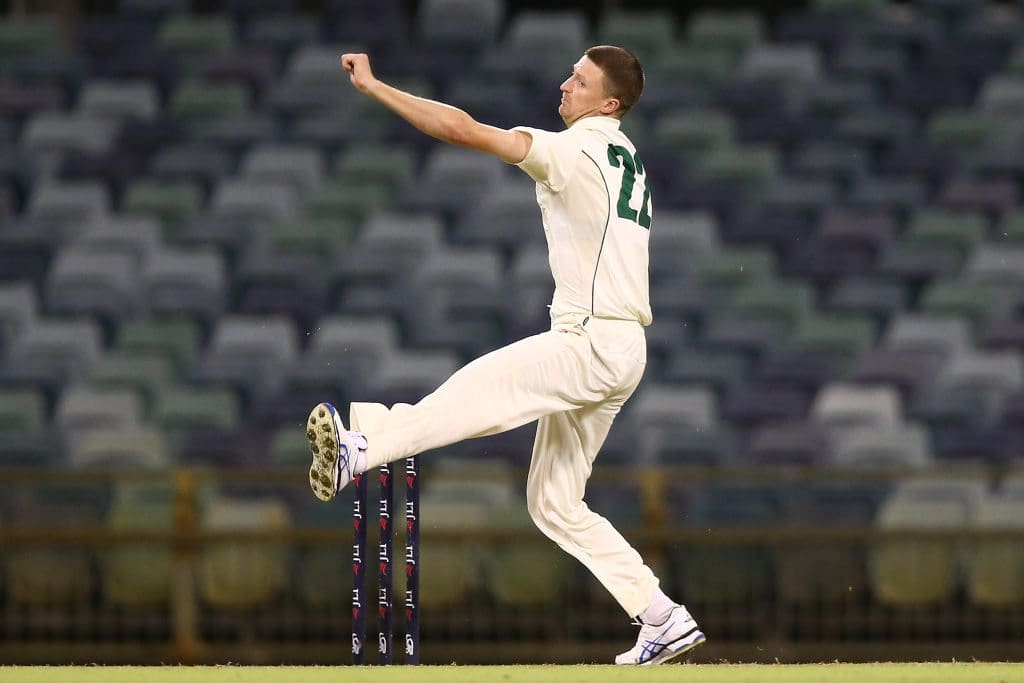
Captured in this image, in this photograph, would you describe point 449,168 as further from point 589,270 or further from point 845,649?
point 589,270

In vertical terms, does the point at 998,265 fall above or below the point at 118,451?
above

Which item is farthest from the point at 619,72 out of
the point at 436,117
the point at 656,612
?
the point at 656,612

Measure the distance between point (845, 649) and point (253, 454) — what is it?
3.23m

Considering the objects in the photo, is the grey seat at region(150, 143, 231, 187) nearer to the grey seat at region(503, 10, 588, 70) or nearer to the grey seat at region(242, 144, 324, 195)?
the grey seat at region(242, 144, 324, 195)

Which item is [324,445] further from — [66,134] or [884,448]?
[66,134]

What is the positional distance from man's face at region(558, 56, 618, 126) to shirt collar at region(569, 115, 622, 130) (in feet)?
0.07

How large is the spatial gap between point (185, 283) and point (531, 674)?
20.9 feet

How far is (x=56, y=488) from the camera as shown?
8.30m

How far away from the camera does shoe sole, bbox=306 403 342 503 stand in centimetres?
432

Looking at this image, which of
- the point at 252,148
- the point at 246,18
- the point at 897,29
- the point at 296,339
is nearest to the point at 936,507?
the point at 296,339

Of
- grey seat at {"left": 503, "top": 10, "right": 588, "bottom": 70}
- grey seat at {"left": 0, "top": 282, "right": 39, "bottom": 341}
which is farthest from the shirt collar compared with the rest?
grey seat at {"left": 503, "top": 10, "right": 588, "bottom": 70}

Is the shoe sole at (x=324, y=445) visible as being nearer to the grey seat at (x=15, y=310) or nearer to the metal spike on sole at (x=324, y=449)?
the metal spike on sole at (x=324, y=449)

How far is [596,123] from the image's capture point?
4668mm

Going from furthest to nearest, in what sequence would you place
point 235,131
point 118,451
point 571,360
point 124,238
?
point 235,131, point 124,238, point 118,451, point 571,360
